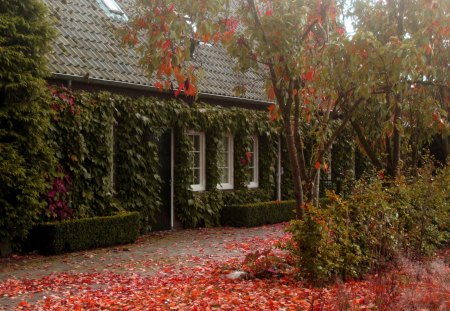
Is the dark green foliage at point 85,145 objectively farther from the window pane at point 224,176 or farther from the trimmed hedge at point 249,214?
the window pane at point 224,176

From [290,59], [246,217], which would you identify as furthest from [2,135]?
[246,217]

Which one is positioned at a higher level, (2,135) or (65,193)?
(2,135)

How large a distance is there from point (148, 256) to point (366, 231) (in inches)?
176

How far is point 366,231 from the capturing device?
338 inches

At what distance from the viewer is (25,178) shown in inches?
419

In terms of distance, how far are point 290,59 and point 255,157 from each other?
9.89 metres

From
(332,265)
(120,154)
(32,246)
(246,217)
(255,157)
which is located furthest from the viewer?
(255,157)

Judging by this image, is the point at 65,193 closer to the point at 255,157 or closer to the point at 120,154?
the point at 120,154

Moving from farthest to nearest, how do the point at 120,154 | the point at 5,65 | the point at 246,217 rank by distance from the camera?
the point at 246,217, the point at 120,154, the point at 5,65

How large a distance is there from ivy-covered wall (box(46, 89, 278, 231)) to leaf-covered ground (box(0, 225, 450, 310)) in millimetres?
1434

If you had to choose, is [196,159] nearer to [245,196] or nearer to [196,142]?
[196,142]

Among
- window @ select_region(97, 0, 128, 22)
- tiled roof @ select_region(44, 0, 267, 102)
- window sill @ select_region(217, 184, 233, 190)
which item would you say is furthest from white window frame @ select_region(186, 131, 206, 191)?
window @ select_region(97, 0, 128, 22)

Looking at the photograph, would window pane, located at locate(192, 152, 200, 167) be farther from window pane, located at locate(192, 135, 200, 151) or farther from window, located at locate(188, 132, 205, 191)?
window pane, located at locate(192, 135, 200, 151)

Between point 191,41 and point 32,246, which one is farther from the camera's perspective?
point 32,246
